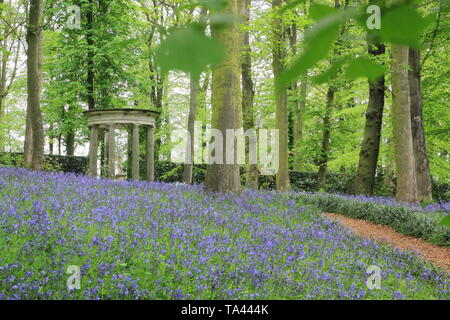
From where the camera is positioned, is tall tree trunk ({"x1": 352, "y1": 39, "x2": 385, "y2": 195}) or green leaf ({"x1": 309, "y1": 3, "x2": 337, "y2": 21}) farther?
tall tree trunk ({"x1": 352, "y1": 39, "x2": 385, "y2": 195})

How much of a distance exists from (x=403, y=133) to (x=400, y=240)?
4834 mm

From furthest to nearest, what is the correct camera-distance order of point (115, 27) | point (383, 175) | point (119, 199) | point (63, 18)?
point (383, 175) → point (115, 27) → point (63, 18) → point (119, 199)

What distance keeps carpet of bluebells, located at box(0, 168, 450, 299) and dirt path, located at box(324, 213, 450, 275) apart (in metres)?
1.01

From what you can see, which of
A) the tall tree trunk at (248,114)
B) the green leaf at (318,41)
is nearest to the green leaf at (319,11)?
the green leaf at (318,41)

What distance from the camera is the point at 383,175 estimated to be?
21062 mm

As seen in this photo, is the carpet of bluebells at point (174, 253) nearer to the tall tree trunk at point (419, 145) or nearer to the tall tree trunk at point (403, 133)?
the tall tree trunk at point (403, 133)

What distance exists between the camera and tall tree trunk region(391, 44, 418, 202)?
42.4 ft

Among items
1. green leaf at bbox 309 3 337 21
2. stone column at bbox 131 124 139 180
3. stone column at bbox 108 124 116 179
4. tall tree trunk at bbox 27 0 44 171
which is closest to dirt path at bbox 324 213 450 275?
stone column at bbox 131 124 139 180

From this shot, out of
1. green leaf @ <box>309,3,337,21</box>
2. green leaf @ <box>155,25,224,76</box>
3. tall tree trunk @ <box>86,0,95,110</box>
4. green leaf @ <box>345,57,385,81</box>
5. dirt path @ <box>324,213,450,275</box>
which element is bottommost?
dirt path @ <box>324,213,450,275</box>

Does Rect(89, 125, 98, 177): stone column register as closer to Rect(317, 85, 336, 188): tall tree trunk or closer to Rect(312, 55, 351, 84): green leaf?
Rect(317, 85, 336, 188): tall tree trunk

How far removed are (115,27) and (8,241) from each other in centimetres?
1690

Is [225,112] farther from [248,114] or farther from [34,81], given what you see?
[248,114]
